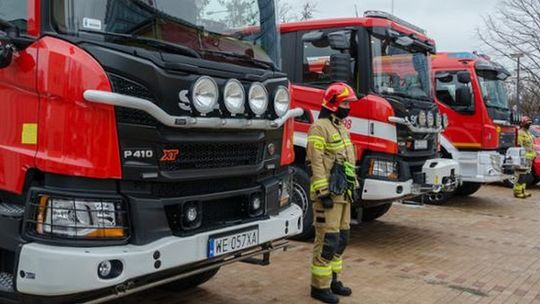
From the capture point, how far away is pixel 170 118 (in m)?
3.32

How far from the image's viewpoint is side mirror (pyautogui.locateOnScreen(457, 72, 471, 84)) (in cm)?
1111

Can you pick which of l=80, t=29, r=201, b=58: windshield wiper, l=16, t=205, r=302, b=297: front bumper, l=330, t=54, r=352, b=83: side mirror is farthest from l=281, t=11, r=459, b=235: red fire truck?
l=16, t=205, r=302, b=297: front bumper

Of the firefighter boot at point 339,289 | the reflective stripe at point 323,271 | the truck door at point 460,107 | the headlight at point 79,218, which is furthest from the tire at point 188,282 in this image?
the truck door at point 460,107

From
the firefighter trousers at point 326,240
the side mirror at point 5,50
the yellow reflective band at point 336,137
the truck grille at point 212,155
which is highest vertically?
the side mirror at point 5,50

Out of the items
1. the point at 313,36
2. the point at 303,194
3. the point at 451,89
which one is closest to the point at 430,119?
the point at 313,36

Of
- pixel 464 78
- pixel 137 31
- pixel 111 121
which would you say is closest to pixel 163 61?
pixel 137 31

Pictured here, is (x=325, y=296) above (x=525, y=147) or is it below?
below

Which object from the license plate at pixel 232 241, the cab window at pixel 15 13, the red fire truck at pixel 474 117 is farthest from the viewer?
the red fire truck at pixel 474 117

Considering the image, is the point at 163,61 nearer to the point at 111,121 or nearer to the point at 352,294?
the point at 111,121

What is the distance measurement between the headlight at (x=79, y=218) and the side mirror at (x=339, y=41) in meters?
4.42

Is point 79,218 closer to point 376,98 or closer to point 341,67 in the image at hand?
point 341,67

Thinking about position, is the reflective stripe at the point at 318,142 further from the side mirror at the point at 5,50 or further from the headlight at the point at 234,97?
the side mirror at the point at 5,50

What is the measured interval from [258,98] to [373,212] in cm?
553

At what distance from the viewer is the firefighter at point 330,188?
5035mm
